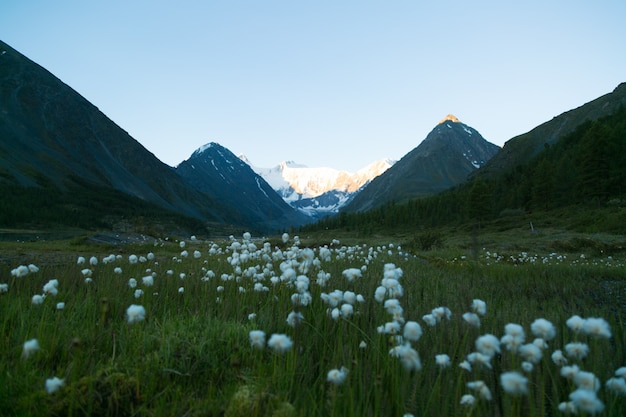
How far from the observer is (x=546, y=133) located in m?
155

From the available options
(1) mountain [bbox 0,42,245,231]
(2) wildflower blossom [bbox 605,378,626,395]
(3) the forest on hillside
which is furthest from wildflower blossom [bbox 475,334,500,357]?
(1) mountain [bbox 0,42,245,231]

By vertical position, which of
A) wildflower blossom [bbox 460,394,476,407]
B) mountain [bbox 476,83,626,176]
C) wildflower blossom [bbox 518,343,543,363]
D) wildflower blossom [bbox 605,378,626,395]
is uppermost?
mountain [bbox 476,83,626,176]

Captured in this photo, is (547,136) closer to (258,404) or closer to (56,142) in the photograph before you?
(258,404)

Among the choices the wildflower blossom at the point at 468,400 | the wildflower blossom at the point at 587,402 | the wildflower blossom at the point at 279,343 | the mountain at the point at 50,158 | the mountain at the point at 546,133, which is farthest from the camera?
the mountain at the point at 546,133

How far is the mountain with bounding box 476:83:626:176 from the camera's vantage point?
425 feet

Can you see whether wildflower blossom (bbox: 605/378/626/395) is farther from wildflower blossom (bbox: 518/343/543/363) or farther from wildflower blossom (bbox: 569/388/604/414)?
wildflower blossom (bbox: 569/388/604/414)

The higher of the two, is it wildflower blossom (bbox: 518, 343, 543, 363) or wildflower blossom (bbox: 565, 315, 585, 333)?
wildflower blossom (bbox: 565, 315, 585, 333)

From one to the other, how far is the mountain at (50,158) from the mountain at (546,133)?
468 ft

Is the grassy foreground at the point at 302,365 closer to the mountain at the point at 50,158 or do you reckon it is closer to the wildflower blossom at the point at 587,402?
the wildflower blossom at the point at 587,402

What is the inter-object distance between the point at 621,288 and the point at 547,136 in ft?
572

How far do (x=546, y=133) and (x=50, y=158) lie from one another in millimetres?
208835

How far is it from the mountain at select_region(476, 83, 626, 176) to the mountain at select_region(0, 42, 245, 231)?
142791 millimetres

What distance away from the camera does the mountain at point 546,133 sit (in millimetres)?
129625

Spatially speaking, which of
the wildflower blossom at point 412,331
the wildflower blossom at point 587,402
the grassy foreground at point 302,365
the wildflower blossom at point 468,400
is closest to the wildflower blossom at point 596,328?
the grassy foreground at point 302,365
